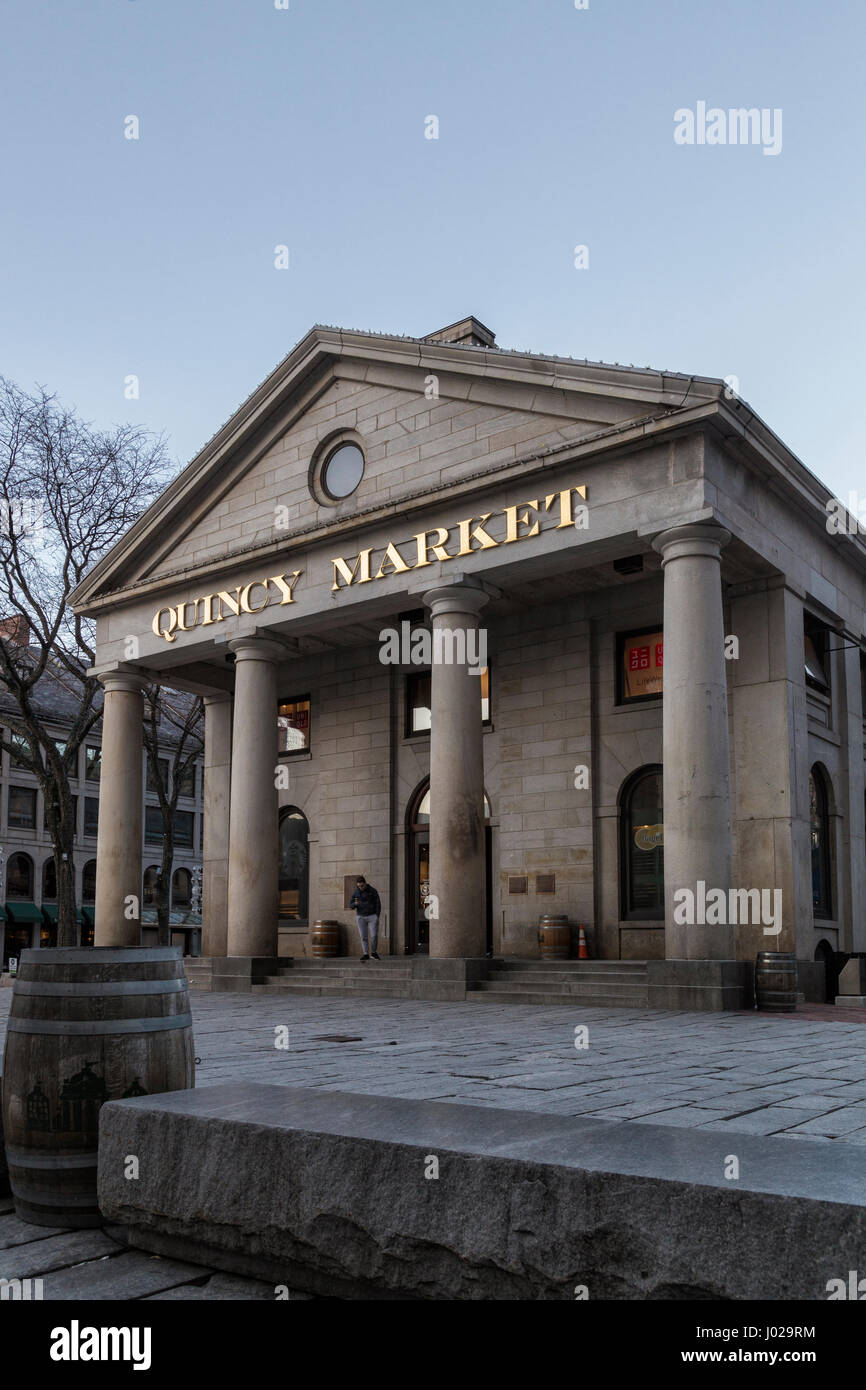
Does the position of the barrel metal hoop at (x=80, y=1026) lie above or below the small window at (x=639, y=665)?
below

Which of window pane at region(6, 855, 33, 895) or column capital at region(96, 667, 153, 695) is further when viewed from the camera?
window pane at region(6, 855, 33, 895)

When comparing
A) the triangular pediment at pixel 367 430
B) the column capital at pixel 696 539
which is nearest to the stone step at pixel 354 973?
the triangular pediment at pixel 367 430

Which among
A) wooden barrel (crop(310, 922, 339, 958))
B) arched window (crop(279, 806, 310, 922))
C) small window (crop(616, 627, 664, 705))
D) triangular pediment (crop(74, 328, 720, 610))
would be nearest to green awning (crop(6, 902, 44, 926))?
arched window (crop(279, 806, 310, 922))

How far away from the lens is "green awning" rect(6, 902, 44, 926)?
181ft

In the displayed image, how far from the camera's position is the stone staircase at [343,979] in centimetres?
2038

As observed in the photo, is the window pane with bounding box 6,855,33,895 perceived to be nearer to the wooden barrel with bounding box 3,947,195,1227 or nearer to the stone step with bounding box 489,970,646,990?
the stone step with bounding box 489,970,646,990

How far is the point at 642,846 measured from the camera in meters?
22.7

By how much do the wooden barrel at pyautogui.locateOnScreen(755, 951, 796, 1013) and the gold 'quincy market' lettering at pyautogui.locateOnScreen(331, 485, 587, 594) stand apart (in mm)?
7288

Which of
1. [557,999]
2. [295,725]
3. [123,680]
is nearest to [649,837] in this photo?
[557,999]

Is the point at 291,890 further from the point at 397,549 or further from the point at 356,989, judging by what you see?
the point at 397,549

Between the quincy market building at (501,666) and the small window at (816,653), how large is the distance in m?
0.08

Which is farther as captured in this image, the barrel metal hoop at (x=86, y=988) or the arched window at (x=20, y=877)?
the arched window at (x=20, y=877)

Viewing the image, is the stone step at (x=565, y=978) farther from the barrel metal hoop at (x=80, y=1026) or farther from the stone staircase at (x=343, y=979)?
the barrel metal hoop at (x=80, y=1026)
